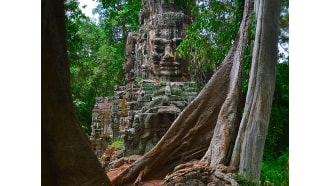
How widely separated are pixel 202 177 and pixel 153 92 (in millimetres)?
4435

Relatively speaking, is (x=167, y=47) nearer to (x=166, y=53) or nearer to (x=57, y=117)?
(x=166, y=53)

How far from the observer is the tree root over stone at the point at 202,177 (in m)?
3.04

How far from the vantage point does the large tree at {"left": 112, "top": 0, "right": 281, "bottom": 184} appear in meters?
3.03

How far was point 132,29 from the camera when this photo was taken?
13852mm

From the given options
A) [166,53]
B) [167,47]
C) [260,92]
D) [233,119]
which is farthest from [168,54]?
[260,92]

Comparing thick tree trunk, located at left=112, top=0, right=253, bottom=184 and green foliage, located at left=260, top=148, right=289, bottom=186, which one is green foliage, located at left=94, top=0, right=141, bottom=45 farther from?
green foliage, located at left=260, top=148, right=289, bottom=186

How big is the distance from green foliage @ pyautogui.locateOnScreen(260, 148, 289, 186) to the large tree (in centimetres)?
15

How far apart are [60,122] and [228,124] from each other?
2373 mm

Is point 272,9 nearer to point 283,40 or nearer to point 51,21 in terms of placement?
point 283,40

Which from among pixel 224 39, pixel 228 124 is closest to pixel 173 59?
pixel 224 39

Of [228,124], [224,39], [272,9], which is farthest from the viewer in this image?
[224,39]

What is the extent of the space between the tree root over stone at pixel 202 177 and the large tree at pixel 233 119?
117 mm

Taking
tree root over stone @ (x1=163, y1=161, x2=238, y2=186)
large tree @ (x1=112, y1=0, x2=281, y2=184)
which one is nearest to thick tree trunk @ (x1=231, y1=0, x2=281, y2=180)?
large tree @ (x1=112, y1=0, x2=281, y2=184)

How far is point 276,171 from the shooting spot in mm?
2938
